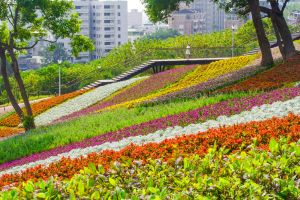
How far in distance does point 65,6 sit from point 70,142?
11780mm

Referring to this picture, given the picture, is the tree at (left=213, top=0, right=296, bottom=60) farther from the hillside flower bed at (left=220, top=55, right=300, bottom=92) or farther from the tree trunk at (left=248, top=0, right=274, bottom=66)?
the hillside flower bed at (left=220, top=55, right=300, bottom=92)

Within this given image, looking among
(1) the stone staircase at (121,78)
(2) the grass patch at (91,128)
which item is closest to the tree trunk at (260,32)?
(2) the grass patch at (91,128)

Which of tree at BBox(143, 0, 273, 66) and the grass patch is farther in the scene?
tree at BBox(143, 0, 273, 66)

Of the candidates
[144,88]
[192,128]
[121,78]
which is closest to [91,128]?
[192,128]

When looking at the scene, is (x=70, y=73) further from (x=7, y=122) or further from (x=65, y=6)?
(x=65, y=6)

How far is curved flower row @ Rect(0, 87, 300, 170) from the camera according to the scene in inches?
683

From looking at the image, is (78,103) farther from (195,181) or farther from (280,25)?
(195,181)

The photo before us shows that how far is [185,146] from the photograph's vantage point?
11.4 metres

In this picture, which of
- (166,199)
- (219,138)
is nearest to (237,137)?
(219,138)

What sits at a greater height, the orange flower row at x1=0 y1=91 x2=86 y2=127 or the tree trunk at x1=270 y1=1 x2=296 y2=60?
the tree trunk at x1=270 y1=1 x2=296 y2=60

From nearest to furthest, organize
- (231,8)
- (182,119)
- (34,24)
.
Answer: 1. (182,119)
2. (34,24)
3. (231,8)

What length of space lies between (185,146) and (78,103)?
3083cm

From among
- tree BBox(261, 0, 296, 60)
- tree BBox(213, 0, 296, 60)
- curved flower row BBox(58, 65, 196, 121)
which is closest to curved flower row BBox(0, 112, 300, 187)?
tree BBox(213, 0, 296, 60)

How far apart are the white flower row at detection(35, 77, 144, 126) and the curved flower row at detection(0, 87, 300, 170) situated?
18265 millimetres
